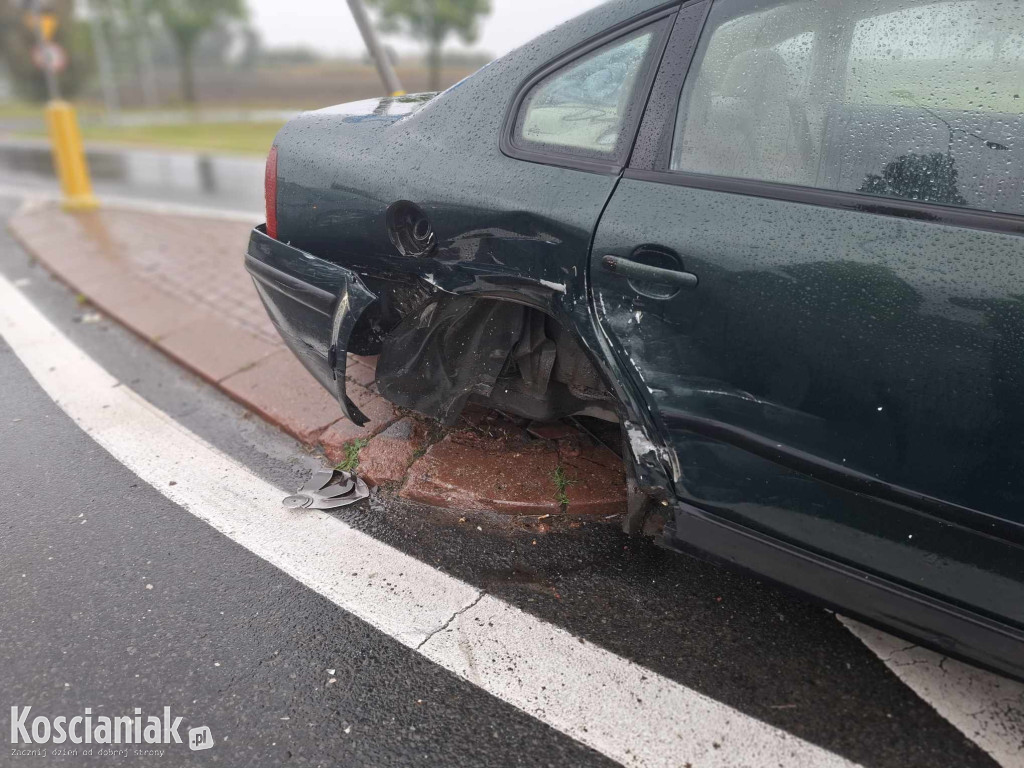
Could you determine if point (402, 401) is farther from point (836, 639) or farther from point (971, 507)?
point (971, 507)

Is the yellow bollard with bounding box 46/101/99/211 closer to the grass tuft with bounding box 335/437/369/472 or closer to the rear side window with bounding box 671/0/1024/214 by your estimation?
the grass tuft with bounding box 335/437/369/472

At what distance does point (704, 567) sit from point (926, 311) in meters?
1.12

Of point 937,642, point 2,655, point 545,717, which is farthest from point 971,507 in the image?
point 2,655

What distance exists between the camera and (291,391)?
323 centimetres

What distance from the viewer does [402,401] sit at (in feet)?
8.38

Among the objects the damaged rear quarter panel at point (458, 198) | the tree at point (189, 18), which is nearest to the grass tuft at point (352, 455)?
the damaged rear quarter panel at point (458, 198)

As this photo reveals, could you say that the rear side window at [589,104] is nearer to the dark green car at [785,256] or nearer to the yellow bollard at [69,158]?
the dark green car at [785,256]

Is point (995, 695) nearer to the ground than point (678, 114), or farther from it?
nearer to the ground

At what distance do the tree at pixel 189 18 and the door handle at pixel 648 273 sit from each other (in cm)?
4310

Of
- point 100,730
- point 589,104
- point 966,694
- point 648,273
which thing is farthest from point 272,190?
point 966,694

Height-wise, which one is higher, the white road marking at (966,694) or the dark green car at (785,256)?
the dark green car at (785,256)

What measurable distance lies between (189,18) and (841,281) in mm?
43693

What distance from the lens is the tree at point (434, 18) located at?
31734mm

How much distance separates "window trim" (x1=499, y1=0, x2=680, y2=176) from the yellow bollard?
6.78 metres
